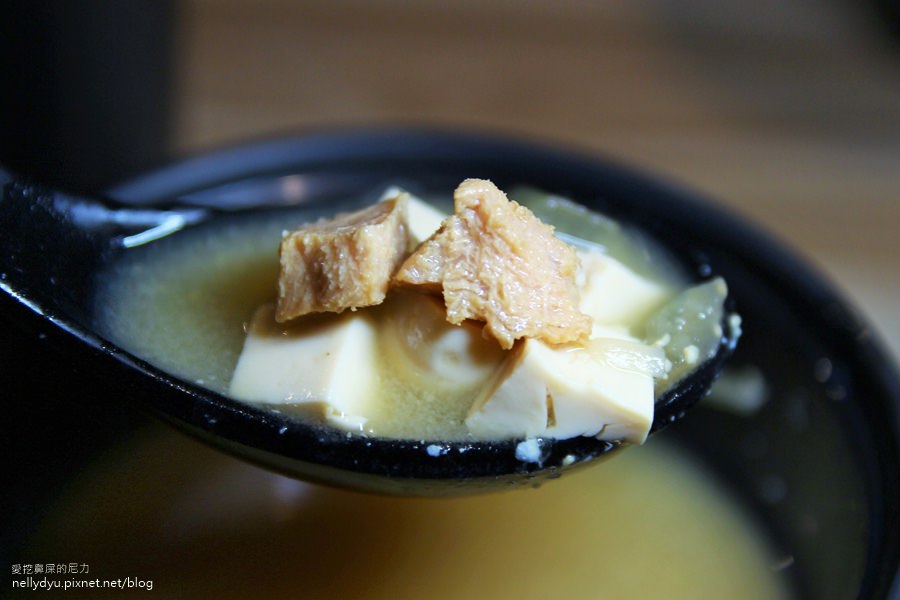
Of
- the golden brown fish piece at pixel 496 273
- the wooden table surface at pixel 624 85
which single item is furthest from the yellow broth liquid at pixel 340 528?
the wooden table surface at pixel 624 85

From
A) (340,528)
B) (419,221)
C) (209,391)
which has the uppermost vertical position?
(419,221)

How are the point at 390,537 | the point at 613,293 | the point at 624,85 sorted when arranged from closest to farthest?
the point at 613,293 → the point at 390,537 → the point at 624,85

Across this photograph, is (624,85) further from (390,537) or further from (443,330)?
(443,330)

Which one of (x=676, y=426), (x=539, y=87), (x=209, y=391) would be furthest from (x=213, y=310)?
(x=539, y=87)

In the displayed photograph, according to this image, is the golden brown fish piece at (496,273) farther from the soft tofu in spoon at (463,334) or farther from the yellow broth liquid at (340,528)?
the yellow broth liquid at (340,528)

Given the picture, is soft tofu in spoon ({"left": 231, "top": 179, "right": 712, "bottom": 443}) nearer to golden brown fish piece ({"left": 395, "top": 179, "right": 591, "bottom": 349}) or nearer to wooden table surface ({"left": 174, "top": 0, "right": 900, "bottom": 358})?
golden brown fish piece ({"left": 395, "top": 179, "right": 591, "bottom": 349})
